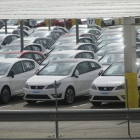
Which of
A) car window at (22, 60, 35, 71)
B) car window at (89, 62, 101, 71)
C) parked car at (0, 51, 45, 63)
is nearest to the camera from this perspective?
car window at (89, 62, 101, 71)

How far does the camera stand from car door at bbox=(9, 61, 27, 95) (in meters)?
21.4

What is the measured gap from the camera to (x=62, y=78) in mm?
20312

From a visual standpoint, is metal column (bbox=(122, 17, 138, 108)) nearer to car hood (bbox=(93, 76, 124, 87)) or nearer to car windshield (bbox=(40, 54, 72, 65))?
car hood (bbox=(93, 76, 124, 87))

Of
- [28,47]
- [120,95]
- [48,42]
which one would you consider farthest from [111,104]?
[48,42]

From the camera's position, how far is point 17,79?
71.2 feet

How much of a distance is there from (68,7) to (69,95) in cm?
660

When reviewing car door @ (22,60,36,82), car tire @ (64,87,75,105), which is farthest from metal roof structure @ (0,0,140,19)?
car door @ (22,60,36,82)

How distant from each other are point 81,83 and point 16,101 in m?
2.46

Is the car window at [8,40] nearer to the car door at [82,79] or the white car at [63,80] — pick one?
the white car at [63,80]

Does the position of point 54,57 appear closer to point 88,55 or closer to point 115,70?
point 88,55

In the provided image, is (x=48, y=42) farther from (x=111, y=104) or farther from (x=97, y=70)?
(x=111, y=104)

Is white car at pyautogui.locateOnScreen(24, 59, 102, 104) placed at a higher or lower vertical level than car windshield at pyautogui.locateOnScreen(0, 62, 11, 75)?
lower

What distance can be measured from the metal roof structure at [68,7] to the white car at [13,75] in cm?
651

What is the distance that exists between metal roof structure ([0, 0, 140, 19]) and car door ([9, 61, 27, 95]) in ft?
22.4
